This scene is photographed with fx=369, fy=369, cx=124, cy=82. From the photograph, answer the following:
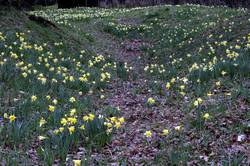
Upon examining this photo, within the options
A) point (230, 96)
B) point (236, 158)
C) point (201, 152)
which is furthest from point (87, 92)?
point (236, 158)

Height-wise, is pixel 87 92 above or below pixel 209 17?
below

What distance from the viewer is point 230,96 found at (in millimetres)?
7215

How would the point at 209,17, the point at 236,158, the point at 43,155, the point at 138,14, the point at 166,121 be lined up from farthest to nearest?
the point at 138,14
the point at 209,17
the point at 166,121
the point at 43,155
the point at 236,158

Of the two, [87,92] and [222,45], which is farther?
[222,45]

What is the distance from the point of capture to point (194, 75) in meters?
9.25

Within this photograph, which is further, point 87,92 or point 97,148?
point 87,92

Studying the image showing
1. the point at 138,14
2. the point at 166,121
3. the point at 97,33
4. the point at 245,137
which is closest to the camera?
the point at 245,137

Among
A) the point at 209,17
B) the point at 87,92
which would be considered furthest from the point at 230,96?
the point at 209,17

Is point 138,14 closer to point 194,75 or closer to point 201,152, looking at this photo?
point 194,75

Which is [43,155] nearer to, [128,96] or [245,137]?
[245,137]

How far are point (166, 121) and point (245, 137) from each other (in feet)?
5.69

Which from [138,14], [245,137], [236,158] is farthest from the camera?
[138,14]

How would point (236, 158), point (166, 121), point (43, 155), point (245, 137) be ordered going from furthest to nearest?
1. point (166, 121)
2. point (245, 137)
3. point (43, 155)
4. point (236, 158)

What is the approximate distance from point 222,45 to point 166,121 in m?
6.51
